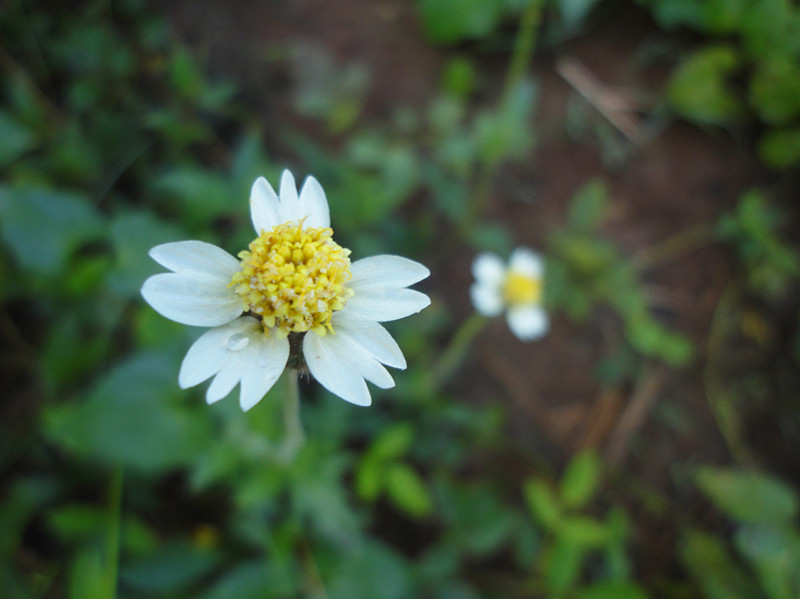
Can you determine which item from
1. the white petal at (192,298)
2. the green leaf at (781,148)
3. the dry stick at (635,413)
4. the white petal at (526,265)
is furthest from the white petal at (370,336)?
the green leaf at (781,148)

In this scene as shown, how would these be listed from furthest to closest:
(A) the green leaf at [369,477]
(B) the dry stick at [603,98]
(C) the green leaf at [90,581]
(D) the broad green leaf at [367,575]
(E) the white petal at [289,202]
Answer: (B) the dry stick at [603,98], (A) the green leaf at [369,477], (D) the broad green leaf at [367,575], (C) the green leaf at [90,581], (E) the white petal at [289,202]

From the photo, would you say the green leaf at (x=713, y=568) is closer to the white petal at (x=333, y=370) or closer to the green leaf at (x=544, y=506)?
the green leaf at (x=544, y=506)

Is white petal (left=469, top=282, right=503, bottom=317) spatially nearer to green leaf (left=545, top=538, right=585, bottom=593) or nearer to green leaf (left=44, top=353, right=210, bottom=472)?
green leaf (left=545, top=538, right=585, bottom=593)

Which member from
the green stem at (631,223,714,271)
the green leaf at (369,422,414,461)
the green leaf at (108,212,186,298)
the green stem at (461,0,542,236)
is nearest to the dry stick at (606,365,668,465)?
the green stem at (631,223,714,271)

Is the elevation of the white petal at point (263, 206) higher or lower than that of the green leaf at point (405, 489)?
higher

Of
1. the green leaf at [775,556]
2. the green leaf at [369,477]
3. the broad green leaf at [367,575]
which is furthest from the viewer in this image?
the green leaf at [775,556]

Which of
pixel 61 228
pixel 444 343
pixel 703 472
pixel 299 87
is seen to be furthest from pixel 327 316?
pixel 703 472
